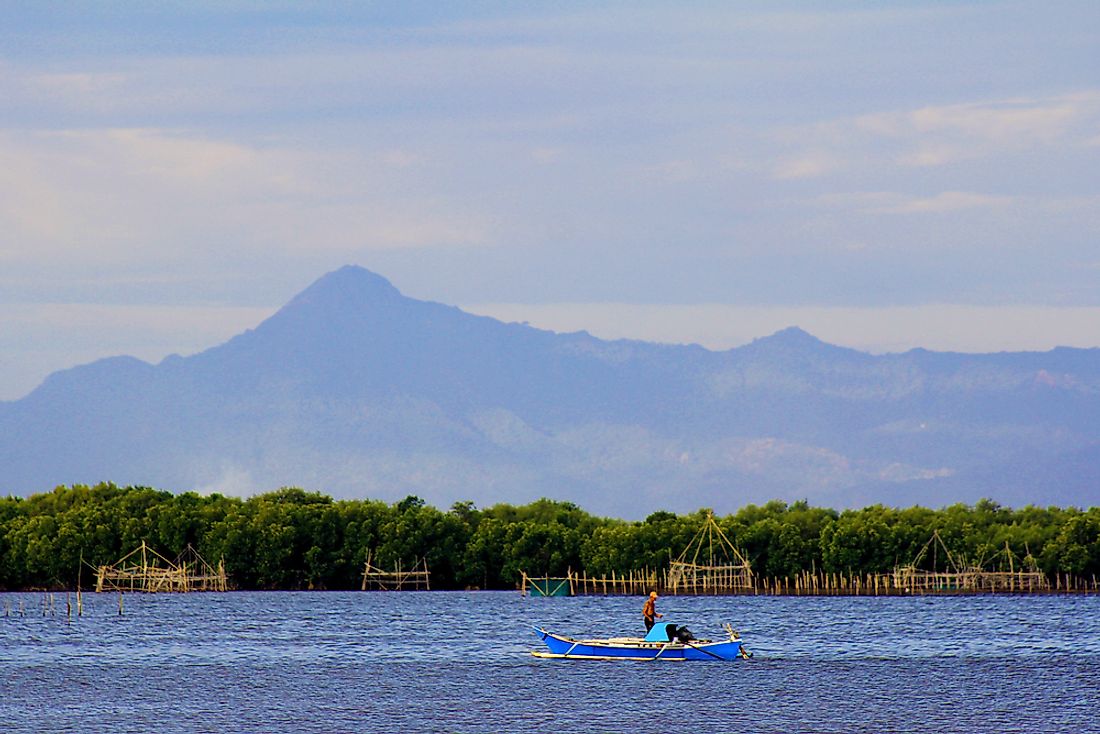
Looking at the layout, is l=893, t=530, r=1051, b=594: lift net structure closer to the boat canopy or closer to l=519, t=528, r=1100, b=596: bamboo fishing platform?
l=519, t=528, r=1100, b=596: bamboo fishing platform

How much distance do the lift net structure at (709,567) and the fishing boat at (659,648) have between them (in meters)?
76.7

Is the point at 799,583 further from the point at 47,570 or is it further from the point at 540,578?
the point at 47,570

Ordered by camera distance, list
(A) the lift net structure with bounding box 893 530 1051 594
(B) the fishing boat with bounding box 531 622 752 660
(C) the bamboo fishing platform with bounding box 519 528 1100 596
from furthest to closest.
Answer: (C) the bamboo fishing platform with bounding box 519 528 1100 596
(A) the lift net structure with bounding box 893 530 1051 594
(B) the fishing boat with bounding box 531 622 752 660

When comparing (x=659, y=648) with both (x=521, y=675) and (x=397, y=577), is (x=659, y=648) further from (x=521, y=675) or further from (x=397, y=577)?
(x=397, y=577)

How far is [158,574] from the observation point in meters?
167

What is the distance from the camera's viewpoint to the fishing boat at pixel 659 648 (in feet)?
257

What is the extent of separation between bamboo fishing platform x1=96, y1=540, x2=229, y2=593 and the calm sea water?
31.5 meters

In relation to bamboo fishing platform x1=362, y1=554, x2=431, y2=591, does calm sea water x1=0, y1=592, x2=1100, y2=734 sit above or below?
below

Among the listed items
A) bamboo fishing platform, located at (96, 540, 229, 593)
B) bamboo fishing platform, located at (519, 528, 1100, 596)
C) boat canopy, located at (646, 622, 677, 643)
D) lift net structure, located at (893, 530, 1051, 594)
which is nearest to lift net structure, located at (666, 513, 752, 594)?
bamboo fishing platform, located at (519, 528, 1100, 596)

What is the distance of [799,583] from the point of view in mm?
163625

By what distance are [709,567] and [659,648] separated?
79.5 metres

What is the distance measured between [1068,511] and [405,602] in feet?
232

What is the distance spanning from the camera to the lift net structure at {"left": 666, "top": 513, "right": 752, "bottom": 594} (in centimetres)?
16200

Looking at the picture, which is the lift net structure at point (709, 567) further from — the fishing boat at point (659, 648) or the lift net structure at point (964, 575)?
the fishing boat at point (659, 648)
